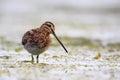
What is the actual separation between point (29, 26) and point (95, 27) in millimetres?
3488

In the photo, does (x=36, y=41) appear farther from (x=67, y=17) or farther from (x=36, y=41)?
(x=67, y=17)

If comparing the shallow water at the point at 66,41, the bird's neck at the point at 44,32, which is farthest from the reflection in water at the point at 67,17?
the bird's neck at the point at 44,32

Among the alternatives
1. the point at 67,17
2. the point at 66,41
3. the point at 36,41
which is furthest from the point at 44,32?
the point at 67,17

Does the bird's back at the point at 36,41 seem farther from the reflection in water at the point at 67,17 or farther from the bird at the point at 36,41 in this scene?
the reflection in water at the point at 67,17

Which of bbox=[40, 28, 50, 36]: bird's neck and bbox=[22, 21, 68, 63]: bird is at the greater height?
bbox=[40, 28, 50, 36]: bird's neck

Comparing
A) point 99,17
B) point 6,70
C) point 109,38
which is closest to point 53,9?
point 99,17

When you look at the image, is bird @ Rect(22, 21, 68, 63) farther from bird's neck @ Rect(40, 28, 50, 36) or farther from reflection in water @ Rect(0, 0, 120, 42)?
reflection in water @ Rect(0, 0, 120, 42)

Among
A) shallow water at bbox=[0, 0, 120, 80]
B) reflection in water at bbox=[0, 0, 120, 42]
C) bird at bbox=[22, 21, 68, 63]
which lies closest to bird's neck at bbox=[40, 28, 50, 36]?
bird at bbox=[22, 21, 68, 63]

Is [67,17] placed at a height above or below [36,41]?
below

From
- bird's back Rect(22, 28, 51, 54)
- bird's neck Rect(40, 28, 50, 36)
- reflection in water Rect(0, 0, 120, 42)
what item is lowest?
reflection in water Rect(0, 0, 120, 42)

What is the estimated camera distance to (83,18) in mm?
34000

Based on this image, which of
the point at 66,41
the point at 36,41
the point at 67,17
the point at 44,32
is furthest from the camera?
the point at 67,17

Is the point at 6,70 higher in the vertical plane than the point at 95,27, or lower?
higher

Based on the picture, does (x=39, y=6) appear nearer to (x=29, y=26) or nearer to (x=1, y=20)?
(x=1, y=20)
